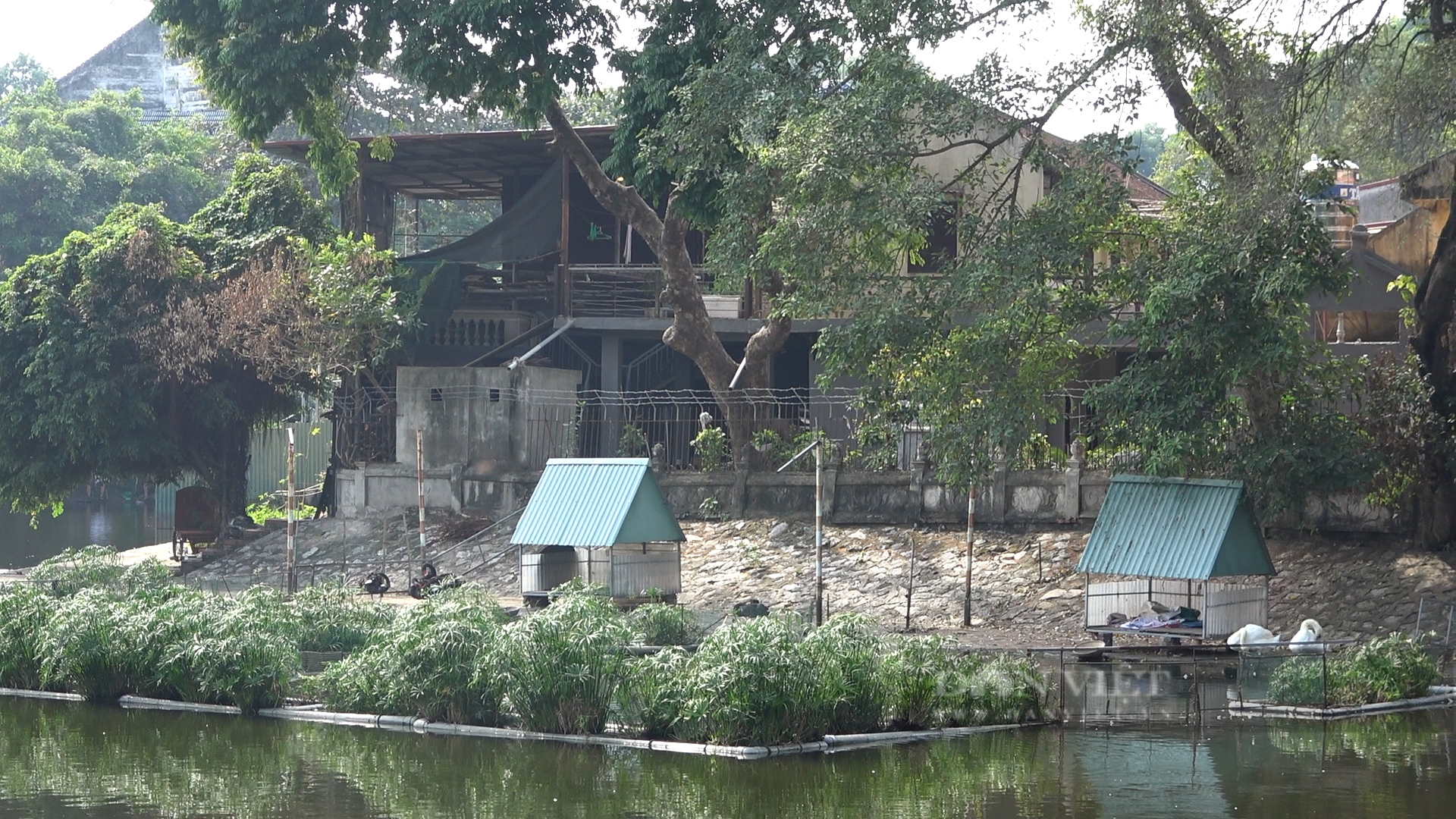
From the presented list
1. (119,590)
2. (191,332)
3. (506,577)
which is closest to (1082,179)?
(506,577)

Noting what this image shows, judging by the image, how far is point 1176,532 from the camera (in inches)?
730

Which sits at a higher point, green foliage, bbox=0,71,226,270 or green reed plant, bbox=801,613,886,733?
green foliage, bbox=0,71,226,270

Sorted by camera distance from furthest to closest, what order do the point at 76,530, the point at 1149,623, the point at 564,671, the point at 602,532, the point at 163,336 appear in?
the point at 76,530
the point at 163,336
the point at 602,532
the point at 1149,623
the point at 564,671

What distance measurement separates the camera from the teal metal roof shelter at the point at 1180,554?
59.6 feet

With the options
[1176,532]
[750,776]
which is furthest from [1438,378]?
[750,776]

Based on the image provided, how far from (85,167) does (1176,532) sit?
40713 millimetres

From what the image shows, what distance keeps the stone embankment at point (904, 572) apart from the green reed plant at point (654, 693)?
6.43m

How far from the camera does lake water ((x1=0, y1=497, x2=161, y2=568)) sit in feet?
123

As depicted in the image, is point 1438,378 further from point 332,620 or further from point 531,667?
point 332,620

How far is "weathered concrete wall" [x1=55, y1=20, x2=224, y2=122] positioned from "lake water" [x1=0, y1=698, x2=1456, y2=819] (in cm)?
5734

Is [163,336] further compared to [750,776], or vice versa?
[163,336]

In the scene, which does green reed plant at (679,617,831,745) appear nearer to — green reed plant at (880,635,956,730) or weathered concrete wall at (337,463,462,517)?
green reed plant at (880,635,956,730)

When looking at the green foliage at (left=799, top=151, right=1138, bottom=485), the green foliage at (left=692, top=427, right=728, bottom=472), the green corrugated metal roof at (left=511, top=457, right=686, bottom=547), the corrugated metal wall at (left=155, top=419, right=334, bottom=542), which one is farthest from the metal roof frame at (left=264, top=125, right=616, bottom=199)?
the green foliage at (left=799, top=151, right=1138, bottom=485)

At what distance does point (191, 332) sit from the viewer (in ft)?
92.9
